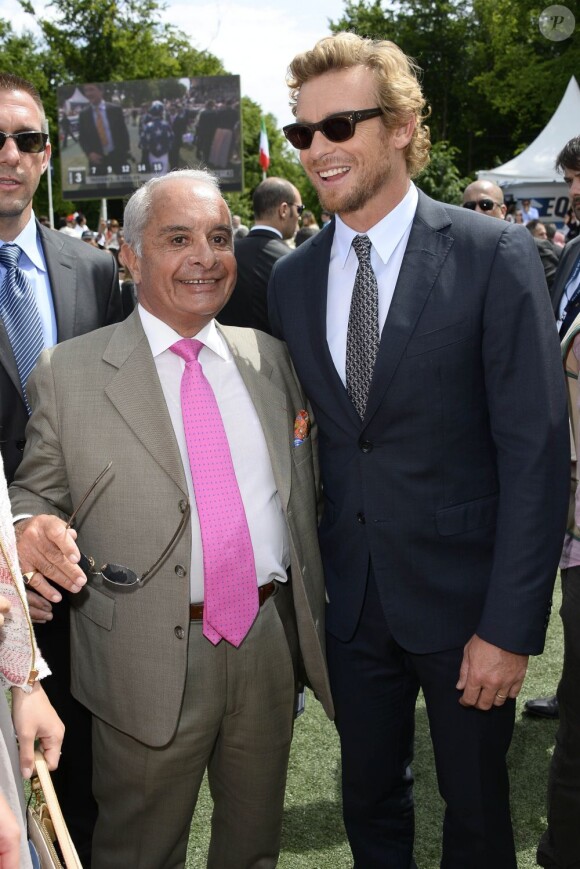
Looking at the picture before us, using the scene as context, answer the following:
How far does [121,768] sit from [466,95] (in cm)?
4342

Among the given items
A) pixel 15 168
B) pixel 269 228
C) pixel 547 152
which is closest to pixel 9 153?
pixel 15 168

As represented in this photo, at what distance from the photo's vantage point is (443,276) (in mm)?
2277

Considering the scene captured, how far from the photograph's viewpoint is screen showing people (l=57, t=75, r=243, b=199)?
74.1ft

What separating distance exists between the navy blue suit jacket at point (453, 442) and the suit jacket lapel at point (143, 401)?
1.46 feet

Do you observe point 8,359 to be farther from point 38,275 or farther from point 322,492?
point 322,492

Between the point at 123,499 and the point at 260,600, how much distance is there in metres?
0.51

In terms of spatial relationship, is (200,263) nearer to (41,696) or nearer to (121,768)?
(41,696)

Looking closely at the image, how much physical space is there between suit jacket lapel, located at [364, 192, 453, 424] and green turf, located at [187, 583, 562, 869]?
6.00 feet

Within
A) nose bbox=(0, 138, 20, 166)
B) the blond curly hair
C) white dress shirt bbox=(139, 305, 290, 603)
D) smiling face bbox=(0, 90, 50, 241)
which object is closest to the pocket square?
white dress shirt bbox=(139, 305, 290, 603)

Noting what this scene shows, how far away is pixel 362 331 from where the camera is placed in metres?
2.36

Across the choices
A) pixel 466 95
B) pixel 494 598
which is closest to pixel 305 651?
pixel 494 598

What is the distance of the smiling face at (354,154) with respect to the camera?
2.34 metres

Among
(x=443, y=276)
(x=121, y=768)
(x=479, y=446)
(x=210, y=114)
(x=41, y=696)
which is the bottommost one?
(x=121, y=768)

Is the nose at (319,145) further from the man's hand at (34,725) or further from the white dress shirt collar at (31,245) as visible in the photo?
the man's hand at (34,725)
